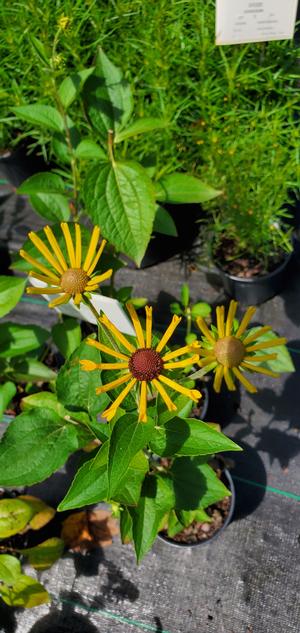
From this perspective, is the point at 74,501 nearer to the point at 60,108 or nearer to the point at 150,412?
the point at 150,412

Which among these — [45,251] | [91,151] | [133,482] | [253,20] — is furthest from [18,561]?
[253,20]

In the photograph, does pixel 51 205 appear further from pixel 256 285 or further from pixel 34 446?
pixel 256 285

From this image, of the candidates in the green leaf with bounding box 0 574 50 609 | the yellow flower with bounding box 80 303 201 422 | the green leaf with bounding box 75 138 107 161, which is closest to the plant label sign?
the green leaf with bounding box 75 138 107 161

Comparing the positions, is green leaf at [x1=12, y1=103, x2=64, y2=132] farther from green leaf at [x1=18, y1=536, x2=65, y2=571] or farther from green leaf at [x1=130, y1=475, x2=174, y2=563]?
green leaf at [x1=18, y1=536, x2=65, y2=571]

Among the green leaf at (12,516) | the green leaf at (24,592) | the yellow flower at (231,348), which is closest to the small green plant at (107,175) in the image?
the yellow flower at (231,348)

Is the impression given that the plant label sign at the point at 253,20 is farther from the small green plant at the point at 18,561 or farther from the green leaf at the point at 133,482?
the small green plant at the point at 18,561

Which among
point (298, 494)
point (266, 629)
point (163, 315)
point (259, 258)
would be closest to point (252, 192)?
point (259, 258)
